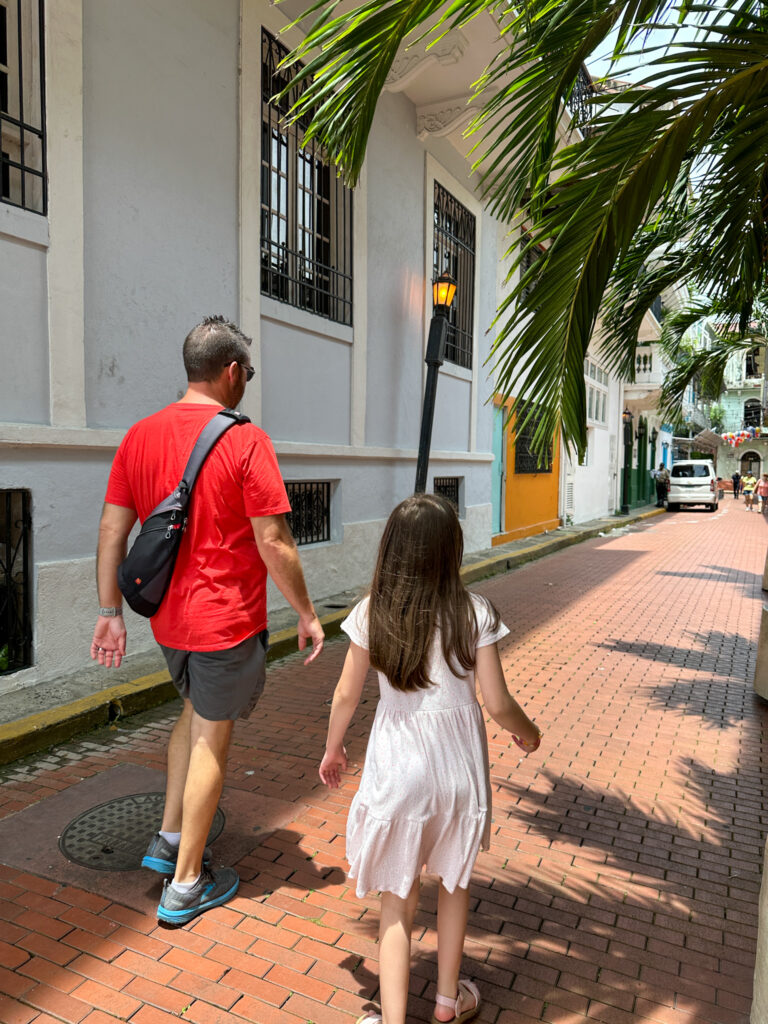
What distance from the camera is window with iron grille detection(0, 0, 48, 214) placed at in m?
4.71

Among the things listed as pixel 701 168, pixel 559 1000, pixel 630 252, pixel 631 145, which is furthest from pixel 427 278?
pixel 559 1000

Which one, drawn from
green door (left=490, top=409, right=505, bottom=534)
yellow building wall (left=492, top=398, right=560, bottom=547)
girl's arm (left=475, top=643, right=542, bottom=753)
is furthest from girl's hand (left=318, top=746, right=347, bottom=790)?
green door (left=490, top=409, right=505, bottom=534)

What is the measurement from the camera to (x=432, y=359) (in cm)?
884

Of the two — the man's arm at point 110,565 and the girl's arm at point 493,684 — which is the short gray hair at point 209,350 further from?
A: the girl's arm at point 493,684

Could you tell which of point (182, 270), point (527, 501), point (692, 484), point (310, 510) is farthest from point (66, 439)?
point (692, 484)

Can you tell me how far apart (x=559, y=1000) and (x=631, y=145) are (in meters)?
2.94

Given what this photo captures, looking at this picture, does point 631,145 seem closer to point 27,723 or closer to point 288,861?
point 288,861

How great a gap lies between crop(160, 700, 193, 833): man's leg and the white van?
30593 mm

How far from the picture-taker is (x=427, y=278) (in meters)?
10.4

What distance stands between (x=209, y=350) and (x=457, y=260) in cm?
1007

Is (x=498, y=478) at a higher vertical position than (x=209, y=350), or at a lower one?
lower

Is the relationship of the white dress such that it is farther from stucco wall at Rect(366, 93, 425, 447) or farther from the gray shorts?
stucco wall at Rect(366, 93, 425, 447)

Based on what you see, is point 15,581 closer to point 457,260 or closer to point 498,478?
point 457,260

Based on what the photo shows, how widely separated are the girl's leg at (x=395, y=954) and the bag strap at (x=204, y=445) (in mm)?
1429
